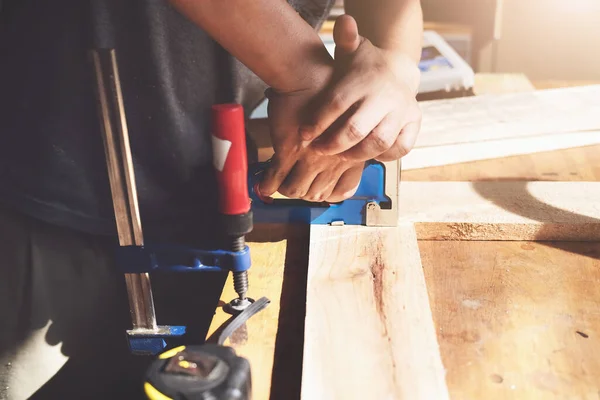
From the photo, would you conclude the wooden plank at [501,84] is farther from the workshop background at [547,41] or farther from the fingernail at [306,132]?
the workshop background at [547,41]

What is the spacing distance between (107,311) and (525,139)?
0.88m

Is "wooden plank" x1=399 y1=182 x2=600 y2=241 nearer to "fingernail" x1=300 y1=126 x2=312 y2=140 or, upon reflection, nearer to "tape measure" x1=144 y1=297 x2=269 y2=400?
"fingernail" x1=300 y1=126 x2=312 y2=140

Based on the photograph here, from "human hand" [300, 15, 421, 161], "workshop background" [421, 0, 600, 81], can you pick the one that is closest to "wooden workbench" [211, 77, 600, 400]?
"human hand" [300, 15, 421, 161]

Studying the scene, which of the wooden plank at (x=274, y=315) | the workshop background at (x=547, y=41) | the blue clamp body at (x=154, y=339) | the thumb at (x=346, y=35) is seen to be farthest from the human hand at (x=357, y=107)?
the workshop background at (x=547, y=41)

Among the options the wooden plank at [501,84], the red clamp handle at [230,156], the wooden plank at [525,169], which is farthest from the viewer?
the wooden plank at [501,84]

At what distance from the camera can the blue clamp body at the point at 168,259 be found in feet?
2.45

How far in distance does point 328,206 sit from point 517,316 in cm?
32

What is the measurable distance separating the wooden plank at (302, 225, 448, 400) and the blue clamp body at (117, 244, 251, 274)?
13 centimetres

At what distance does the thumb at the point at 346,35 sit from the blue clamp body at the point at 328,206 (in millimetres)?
191

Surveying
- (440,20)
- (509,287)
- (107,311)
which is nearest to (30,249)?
(107,311)

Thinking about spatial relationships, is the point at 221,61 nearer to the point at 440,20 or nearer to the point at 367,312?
the point at 367,312

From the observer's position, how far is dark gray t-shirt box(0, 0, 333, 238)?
778 millimetres

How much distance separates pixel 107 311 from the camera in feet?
3.17

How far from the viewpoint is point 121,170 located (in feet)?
2.38
